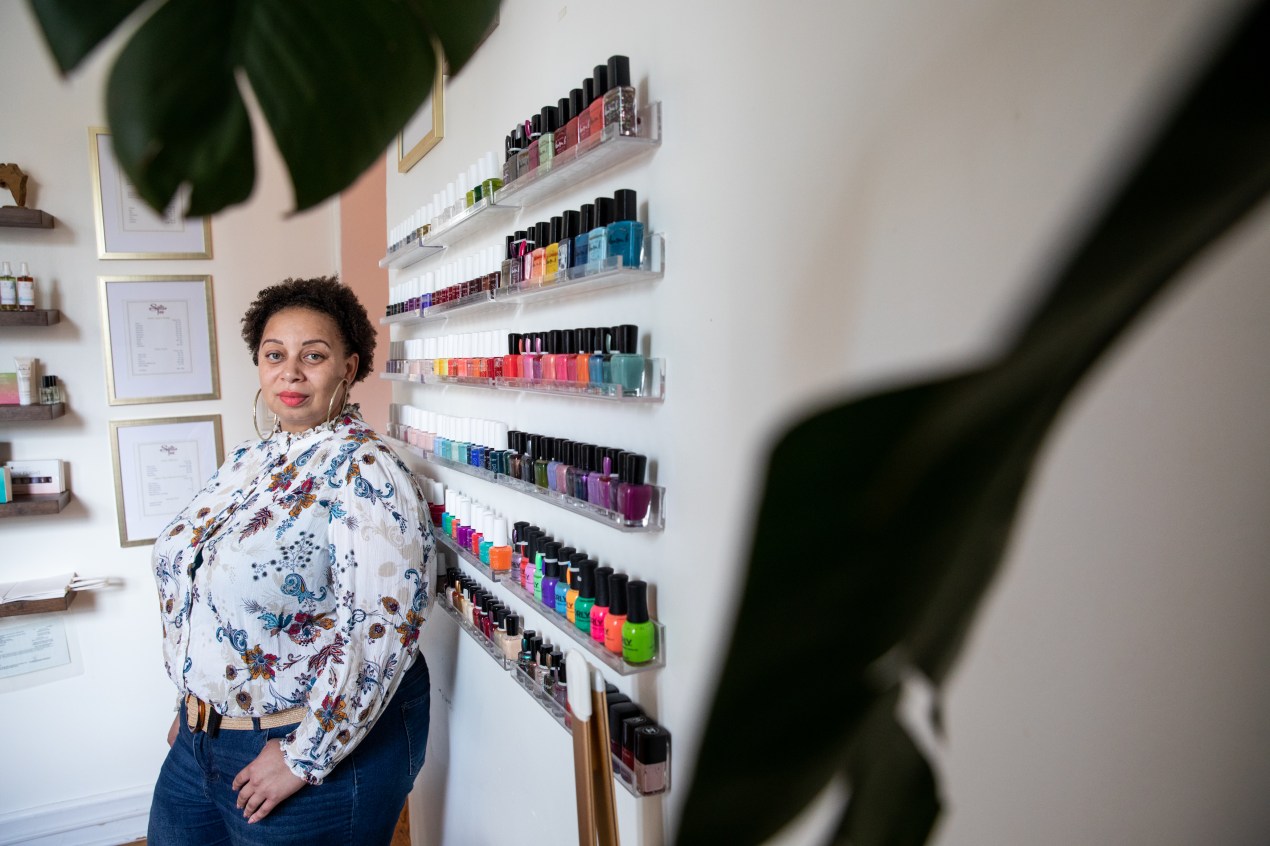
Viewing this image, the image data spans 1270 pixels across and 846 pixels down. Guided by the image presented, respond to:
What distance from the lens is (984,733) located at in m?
0.59

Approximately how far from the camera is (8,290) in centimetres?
208

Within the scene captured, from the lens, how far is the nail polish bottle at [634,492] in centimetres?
93

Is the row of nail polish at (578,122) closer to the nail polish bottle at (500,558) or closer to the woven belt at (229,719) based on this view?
the nail polish bottle at (500,558)

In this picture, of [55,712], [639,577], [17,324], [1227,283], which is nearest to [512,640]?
[639,577]

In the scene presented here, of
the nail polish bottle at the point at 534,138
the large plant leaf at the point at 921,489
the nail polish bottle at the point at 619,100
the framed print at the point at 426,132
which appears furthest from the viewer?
the framed print at the point at 426,132

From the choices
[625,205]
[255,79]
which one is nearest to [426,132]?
[625,205]

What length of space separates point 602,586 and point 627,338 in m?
0.33

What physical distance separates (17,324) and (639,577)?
2046 millimetres

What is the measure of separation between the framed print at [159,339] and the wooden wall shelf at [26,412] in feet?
0.64

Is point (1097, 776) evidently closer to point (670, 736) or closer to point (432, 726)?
point (670, 736)

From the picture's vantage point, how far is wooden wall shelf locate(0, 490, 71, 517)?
2.08 meters

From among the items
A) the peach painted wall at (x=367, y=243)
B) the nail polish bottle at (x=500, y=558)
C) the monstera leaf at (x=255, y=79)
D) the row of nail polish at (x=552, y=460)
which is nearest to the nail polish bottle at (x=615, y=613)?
the row of nail polish at (x=552, y=460)

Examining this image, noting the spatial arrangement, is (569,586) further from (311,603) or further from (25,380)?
(25,380)

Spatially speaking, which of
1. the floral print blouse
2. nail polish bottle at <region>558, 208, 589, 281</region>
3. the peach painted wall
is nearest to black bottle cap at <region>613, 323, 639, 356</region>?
nail polish bottle at <region>558, 208, 589, 281</region>
